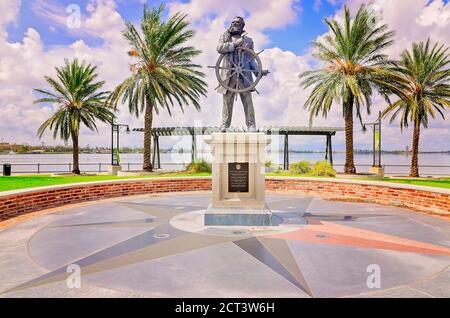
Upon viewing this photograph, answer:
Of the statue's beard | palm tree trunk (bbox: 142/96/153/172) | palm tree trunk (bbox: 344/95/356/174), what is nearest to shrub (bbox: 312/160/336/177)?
palm tree trunk (bbox: 344/95/356/174)

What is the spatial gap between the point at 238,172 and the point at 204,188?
21.6ft

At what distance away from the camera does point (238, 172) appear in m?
8.16

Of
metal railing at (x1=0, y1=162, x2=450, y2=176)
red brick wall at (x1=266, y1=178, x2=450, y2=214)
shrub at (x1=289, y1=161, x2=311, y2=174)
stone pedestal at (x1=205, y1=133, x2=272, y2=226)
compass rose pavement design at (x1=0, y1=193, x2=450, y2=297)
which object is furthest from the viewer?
metal railing at (x1=0, y1=162, x2=450, y2=176)

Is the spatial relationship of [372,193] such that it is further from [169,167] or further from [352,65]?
[169,167]

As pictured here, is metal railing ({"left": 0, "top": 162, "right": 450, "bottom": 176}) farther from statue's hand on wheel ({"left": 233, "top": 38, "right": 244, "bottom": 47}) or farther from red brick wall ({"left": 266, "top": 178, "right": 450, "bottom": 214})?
statue's hand on wheel ({"left": 233, "top": 38, "right": 244, "bottom": 47})

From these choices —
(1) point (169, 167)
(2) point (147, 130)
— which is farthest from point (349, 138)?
(1) point (169, 167)

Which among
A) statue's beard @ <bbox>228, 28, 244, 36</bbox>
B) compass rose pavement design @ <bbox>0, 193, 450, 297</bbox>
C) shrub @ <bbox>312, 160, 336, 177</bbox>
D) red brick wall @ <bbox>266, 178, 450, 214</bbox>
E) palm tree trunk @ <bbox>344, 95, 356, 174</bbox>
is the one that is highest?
statue's beard @ <bbox>228, 28, 244, 36</bbox>

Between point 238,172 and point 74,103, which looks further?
point 74,103

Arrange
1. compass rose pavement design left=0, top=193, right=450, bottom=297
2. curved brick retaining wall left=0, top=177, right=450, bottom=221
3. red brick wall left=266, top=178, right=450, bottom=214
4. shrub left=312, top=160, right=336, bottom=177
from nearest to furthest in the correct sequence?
1. compass rose pavement design left=0, top=193, right=450, bottom=297
2. curved brick retaining wall left=0, top=177, right=450, bottom=221
3. red brick wall left=266, top=178, right=450, bottom=214
4. shrub left=312, top=160, right=336, bottom=177

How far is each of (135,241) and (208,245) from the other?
56.9 inches

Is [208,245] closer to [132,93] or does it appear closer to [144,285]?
[144,285]

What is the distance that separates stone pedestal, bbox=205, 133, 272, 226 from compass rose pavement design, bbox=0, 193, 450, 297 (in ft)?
2.16

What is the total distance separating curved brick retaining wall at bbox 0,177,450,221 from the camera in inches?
367
